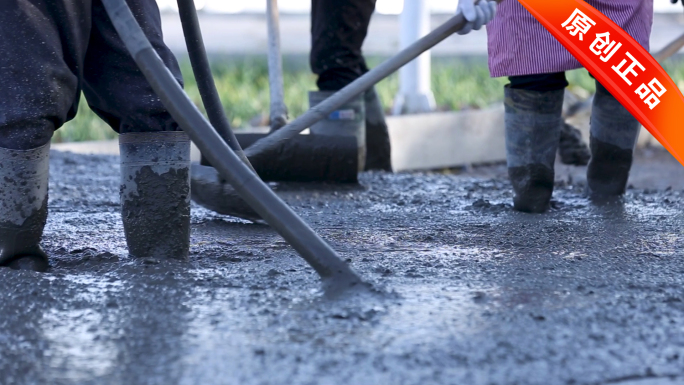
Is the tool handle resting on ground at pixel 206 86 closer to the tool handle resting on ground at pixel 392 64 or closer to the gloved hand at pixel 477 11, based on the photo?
the tool handle resting on ground at pixel 392 64

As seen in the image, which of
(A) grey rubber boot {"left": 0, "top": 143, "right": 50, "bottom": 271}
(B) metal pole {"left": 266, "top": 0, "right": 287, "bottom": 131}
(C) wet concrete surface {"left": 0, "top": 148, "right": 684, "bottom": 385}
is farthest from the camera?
(B) metal pole {"left": 266, "top": 0, "right": 287, "bottom": 131}

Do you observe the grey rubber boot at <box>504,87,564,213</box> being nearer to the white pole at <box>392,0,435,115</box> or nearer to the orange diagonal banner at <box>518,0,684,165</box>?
the orange diagonal banner at <box>518,0,684,165</box>

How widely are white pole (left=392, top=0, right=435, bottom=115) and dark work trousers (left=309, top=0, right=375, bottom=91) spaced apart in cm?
176

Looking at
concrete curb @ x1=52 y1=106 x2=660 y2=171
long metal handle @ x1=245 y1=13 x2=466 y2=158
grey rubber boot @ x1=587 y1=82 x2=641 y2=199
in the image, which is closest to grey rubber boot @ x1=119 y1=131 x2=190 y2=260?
long metal handle @ x1=245 y1=13 x2=466 y2=158

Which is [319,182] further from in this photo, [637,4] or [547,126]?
[637,4]

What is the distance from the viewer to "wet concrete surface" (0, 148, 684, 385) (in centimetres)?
132

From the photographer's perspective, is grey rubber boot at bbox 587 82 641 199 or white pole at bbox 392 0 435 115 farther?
white pole at bbox 392 0 435 115

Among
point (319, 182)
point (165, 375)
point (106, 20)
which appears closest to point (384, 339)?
point (165, 375)

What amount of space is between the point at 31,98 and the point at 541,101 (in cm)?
158

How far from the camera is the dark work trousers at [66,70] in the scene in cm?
176

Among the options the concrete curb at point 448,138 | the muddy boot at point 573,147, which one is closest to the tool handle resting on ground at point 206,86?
the muddy boot at point 573,147

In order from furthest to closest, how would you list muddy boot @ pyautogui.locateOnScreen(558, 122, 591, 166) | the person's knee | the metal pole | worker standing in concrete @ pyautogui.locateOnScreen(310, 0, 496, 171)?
muddy boot @ pyautogui.locateOnScreen(558, 122, 591, 166)
worker standing in concrete @ pyautogui.locateOnScreen(310, 0, 496, 171)
the metal pole
the person's knee

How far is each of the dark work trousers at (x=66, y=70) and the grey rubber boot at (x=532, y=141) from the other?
120 centimetres

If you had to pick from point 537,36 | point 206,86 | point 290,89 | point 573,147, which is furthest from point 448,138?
point 206,86
